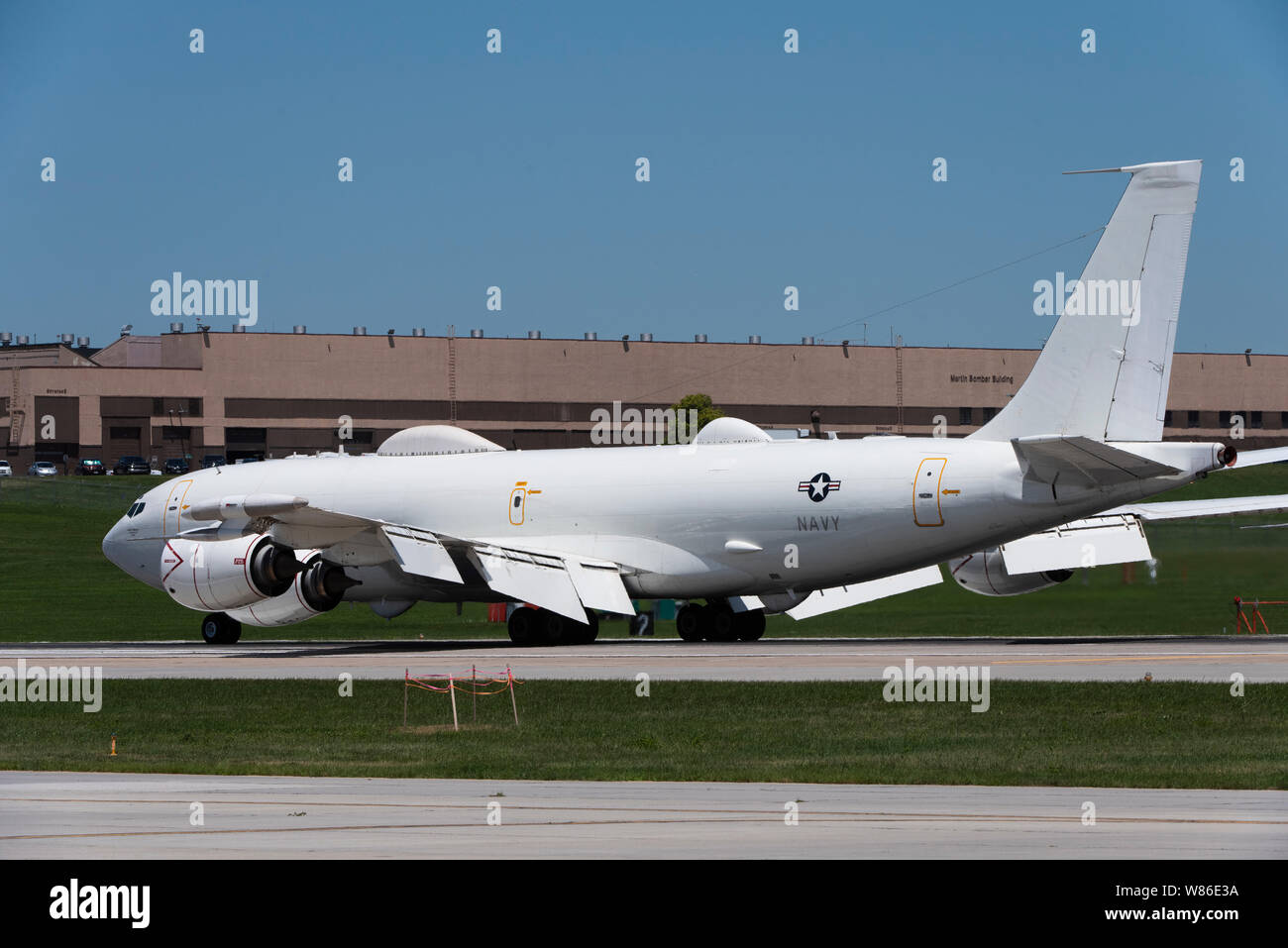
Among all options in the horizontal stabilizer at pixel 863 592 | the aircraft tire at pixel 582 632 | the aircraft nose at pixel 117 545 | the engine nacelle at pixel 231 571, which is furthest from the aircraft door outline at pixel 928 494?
the aircraft nose at pixel 117 545

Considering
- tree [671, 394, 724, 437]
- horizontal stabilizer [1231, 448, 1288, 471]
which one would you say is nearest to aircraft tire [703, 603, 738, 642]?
horizontal stabilizer [1231, 448, 1288, 471]

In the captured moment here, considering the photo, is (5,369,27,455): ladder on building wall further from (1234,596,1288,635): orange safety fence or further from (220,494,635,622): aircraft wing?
(1234,596,1288,635): orange safety fence

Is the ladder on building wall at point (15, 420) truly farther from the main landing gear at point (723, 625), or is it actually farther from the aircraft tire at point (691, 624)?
A: the main landing gear at point (723, 625)

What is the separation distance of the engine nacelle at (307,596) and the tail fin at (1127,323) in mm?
16160

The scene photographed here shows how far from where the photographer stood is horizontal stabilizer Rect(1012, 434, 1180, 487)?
3391cm

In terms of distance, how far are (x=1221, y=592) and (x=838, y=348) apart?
86.8 meters

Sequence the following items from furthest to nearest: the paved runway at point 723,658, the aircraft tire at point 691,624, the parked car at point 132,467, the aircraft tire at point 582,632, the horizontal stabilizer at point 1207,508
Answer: the parked car at point 132,467
the aircraft tire at point 691,624
the aircraft tire at point 582,632
the horizontal stabilizer at point 1207,508
the paved runway at point 723,658

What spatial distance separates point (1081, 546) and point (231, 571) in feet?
63.1

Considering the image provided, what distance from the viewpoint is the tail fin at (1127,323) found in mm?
34750

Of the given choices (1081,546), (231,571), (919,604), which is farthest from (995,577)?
(231,571)

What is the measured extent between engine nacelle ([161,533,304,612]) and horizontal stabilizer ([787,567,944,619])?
481 inches
